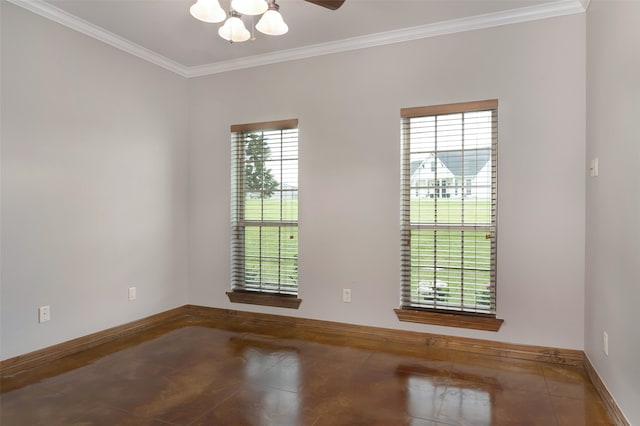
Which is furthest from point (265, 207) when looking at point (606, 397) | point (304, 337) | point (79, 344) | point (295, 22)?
point (606, 397)

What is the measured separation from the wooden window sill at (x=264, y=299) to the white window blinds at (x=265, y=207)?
0.07m

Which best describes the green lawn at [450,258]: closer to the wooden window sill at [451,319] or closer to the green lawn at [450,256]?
the green lawn at [450,256]

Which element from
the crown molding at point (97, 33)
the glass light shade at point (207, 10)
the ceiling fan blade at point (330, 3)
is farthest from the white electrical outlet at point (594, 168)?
the crown molding at point (97, 33)

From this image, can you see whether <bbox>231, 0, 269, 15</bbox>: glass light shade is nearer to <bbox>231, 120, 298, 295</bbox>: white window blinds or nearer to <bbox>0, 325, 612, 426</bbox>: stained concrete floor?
<bbox>231, 120, 298, 295</bbox>: white window blinds

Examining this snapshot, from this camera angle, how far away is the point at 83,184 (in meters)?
3.39

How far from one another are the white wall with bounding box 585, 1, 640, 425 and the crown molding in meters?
3.95

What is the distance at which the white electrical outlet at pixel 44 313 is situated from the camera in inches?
121

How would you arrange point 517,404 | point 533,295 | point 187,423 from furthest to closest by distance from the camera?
point 533,295, point 517,404, point 187,423

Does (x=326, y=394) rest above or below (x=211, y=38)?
below

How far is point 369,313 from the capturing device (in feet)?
12.1

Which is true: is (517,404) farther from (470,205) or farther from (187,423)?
(187,423)

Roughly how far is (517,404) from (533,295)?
102 centimetres

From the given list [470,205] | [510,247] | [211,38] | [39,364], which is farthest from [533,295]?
[39,364]

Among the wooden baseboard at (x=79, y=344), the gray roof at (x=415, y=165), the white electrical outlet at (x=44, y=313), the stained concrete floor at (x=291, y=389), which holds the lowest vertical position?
the stained concrete floor at (x=291, y=389)
